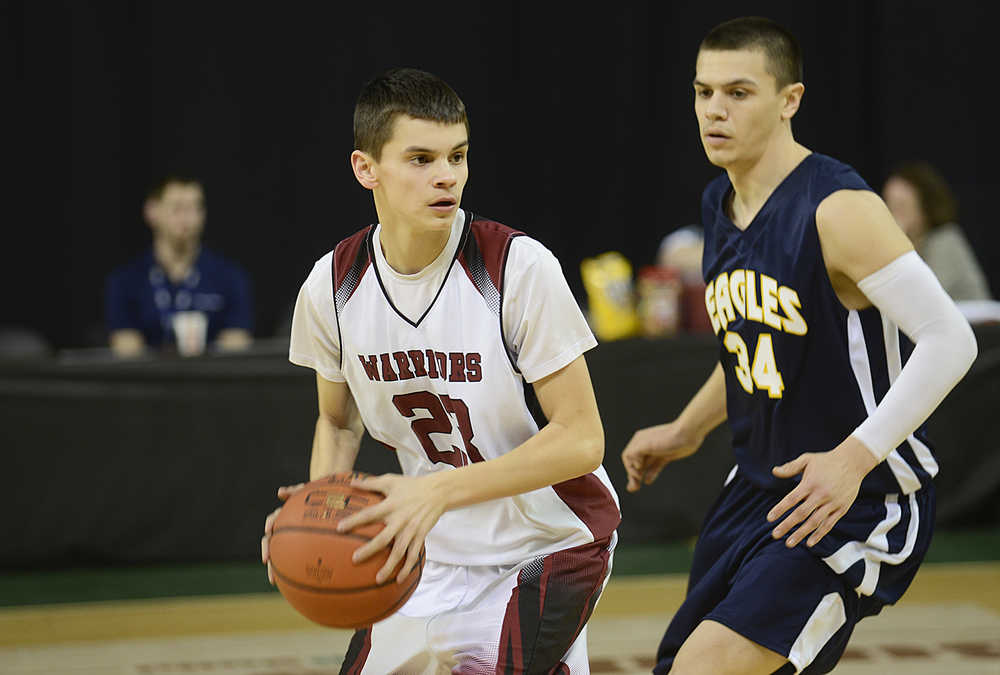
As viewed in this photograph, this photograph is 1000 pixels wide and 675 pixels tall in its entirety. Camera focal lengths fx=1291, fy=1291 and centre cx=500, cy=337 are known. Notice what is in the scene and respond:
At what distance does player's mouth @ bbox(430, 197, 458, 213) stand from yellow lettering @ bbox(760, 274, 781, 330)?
77 centimetres

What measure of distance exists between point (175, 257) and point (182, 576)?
5.36 ft

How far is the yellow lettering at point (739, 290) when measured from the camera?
2.87m

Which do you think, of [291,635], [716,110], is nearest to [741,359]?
[716,110]

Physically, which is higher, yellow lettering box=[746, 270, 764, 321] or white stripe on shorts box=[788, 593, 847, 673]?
yellow lettering box=[746, 270, 764, 321]

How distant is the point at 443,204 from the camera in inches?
95.5

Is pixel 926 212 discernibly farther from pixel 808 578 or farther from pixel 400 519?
pixel 400 519

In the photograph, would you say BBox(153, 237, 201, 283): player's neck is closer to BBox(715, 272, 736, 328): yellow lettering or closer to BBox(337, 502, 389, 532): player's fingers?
BBox(715, 272, 736, 328): yellow lettering

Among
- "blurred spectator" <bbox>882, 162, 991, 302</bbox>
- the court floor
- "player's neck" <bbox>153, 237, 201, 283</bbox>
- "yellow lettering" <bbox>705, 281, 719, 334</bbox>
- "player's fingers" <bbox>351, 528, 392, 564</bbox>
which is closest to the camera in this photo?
"player's fingers" <bbox>351, 528, 392, 564</bbox>

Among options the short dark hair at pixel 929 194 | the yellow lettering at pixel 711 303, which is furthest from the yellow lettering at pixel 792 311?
the short dark hair at pixel 929 194

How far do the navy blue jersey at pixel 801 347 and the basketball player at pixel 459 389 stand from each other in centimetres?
42

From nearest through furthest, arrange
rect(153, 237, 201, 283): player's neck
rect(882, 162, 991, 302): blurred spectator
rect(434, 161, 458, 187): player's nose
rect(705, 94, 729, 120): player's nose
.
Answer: rect(434, 161, 458, 187): player's nose, rect(705, 94, 729, 120): player's nose, rect(153, 237, 201, 283): player's neck, rect(882, 162, 991, 302): blurred spectator

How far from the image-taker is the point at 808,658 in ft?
8.65

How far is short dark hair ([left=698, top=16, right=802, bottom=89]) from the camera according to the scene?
2.89m

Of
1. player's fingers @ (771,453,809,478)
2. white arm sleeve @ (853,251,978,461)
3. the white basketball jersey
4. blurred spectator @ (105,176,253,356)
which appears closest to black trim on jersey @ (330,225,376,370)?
the white basketball jersey
